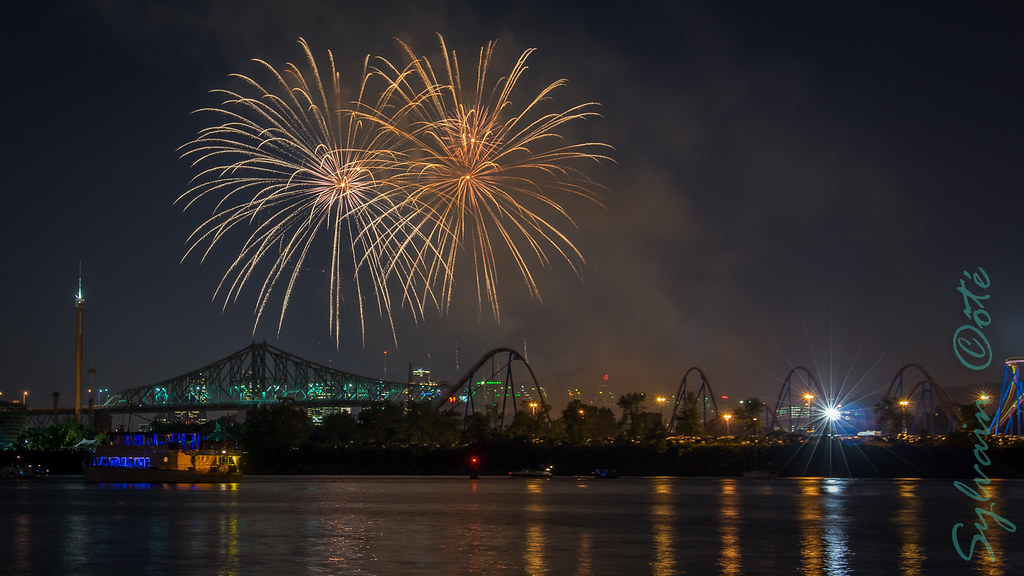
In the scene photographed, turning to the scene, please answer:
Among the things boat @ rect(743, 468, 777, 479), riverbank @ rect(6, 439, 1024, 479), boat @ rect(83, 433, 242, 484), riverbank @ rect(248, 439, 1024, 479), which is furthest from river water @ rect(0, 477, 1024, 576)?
riverbank @ rect(248, 439, 1024, 479)

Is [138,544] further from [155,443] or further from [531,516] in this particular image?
[155,443]

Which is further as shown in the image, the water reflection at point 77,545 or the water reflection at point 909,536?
the water reflection at point 77,545

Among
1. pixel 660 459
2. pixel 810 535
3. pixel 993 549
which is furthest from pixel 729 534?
pixel 660 459

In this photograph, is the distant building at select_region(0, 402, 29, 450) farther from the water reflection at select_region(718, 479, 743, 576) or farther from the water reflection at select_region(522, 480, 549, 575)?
the water reflection at select_region(718, 479, 743, 576)

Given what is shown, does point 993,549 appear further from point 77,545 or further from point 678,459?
point 678,459

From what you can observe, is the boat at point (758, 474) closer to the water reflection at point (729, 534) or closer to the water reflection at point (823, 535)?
the water reflection at point (729, 534)

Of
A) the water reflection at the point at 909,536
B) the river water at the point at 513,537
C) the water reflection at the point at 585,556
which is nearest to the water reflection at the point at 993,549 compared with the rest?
the river water at the point at 513,537

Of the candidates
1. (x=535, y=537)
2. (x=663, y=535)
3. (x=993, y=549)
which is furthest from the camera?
(x=663, y=535)
